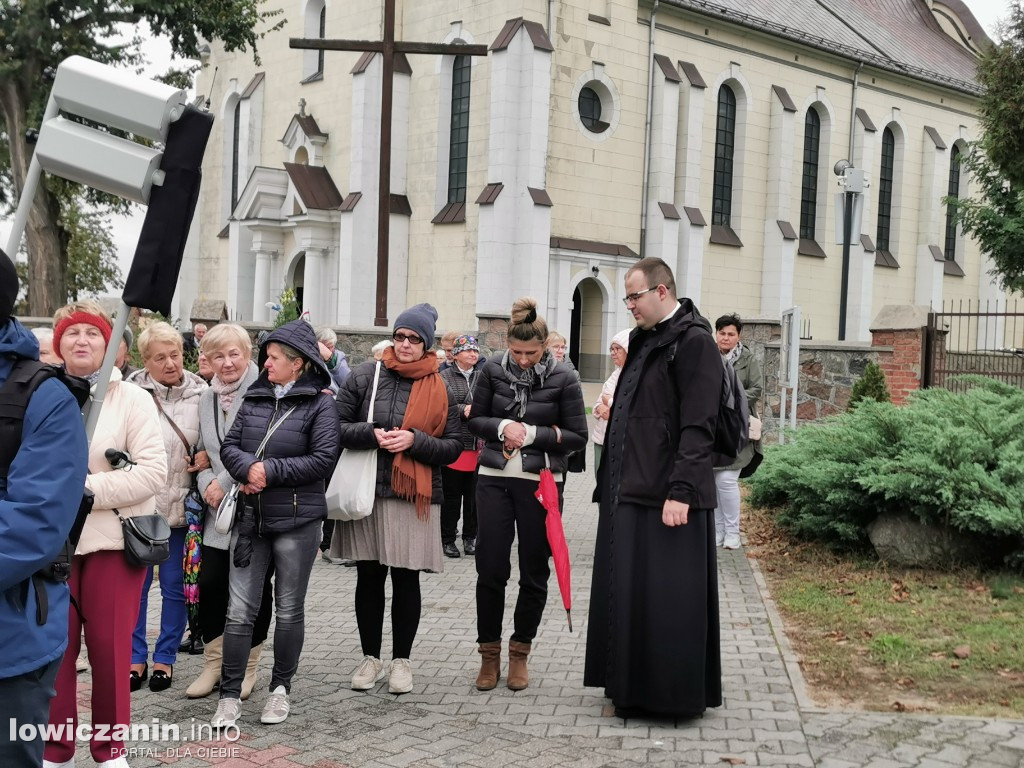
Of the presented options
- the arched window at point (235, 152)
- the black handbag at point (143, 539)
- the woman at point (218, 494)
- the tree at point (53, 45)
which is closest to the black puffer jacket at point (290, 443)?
the woman at point (218, 494)

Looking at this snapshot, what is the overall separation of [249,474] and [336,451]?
476 mm

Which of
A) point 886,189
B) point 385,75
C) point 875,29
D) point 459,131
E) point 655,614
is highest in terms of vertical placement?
point 875,29

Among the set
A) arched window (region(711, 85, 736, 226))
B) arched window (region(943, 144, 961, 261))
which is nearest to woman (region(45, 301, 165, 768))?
arched window (region(711, 85, 736, 226))

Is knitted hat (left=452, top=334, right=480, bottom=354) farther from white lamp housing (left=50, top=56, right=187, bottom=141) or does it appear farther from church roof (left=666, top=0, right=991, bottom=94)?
church roof (left=666, top=0, right=991, bottom=94)

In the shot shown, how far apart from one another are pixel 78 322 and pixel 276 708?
2094 millimetres

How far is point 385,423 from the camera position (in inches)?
241

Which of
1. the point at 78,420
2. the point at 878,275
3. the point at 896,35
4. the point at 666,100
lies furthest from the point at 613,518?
the point at 896,35

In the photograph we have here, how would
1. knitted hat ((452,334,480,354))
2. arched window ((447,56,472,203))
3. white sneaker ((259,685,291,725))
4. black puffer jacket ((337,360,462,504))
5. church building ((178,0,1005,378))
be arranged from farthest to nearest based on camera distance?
arched window ((447,56,472,203)) < church building ((178,0,1005,378)) < knitted hat ((452,334,480,354)) < black puffer jacket ((337,360,462,504)) < white sneaker ((259,685,291,725))

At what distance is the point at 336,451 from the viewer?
571 cm

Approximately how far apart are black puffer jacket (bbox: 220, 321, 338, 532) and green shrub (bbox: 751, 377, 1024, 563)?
15.0 ft

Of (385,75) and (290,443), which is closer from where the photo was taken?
(290,443)

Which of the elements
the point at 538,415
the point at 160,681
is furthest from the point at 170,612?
the point at 538,415

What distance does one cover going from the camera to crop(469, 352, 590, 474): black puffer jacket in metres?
6.27

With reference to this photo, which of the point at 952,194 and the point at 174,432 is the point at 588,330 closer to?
the point at 952,194
